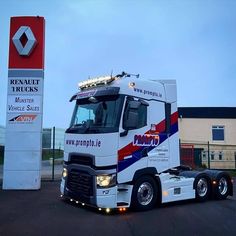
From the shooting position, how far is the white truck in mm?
9281

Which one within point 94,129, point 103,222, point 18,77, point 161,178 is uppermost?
point 18,77

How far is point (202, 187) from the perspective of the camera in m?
12.1

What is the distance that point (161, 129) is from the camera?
34.7 feet

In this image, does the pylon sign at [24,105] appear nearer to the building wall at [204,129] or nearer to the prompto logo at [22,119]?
the prompto logo at [22,119]

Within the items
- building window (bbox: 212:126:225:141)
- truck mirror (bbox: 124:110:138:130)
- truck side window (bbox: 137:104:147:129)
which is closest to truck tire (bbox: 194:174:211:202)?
truck side window (bbox: 137:104:147:129)

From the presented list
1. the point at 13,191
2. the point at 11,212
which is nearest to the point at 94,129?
the point at 11,212

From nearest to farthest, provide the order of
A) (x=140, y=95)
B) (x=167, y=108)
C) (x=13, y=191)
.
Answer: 1. (x=140, y=95)
2. (x=167, y=108)
3. (x=13, y=191)

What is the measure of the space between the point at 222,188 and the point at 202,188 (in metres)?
1.14

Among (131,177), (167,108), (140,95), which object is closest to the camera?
(131,177)

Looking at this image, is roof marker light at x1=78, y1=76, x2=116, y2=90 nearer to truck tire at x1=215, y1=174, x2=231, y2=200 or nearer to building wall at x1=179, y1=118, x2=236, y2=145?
truck tire at x1=215, y1=174, x2=231, y2=200

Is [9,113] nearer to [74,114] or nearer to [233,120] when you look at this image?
[74,114]

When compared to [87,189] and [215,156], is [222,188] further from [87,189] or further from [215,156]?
[215,156]

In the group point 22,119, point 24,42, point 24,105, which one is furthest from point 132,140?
point 24,42

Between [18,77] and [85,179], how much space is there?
6730 mm
